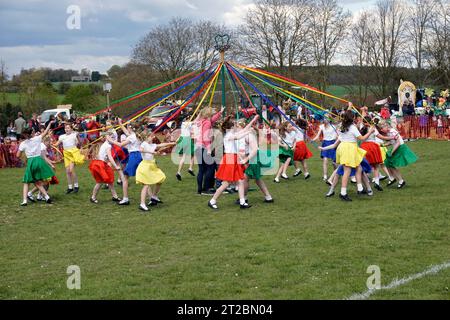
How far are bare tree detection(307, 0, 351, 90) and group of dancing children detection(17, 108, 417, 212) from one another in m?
25.1

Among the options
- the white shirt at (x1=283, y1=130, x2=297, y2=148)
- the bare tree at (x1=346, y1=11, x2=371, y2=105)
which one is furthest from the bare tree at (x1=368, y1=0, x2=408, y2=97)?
the white shirt at (x1=283, y1=130, x2=297, y2=148)

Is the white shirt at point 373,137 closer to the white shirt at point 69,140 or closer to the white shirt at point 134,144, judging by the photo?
the white shirt at point 134,144

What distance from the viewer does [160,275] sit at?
5.96 meters

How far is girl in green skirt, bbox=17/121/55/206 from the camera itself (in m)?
10.9

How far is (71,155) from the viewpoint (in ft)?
41.0

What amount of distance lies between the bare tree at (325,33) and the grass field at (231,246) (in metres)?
27.0

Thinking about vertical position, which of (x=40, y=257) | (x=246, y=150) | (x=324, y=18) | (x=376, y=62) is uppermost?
(x=324, y=18)

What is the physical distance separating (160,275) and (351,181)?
275 inches

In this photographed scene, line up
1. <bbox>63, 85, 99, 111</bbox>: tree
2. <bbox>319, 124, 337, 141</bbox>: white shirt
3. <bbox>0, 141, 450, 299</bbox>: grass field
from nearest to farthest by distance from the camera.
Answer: <bbox>0, 141, 450, 299</bbox>: grass field → <bbox>319, 124, 337, 141</bbox>: white shirt → <bbox>63, 85, 99, 111</bbox>: tree

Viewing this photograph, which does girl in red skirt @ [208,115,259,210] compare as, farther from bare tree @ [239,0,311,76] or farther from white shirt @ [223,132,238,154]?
bare tree @ [239,0,311,76]

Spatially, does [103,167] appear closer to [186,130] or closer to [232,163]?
[232,163]

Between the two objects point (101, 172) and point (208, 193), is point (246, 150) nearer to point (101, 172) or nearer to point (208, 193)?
point (208, 193)

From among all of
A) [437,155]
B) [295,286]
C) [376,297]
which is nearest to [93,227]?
[295,286]

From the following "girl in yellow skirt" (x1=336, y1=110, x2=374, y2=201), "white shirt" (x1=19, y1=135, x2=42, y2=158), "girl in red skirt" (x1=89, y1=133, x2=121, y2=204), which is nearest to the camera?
"girl in yellow skirt" (x1=336, y1=110, x2=374, y2=201)
